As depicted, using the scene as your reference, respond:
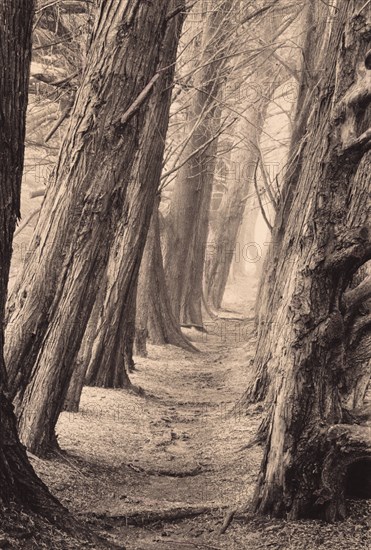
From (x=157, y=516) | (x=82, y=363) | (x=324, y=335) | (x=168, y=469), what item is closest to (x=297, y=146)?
(x=82, y=363)

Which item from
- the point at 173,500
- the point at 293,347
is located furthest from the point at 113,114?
the point at 173,500

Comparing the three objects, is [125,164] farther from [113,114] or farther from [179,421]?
[179,421]

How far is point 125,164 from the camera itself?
6.27m

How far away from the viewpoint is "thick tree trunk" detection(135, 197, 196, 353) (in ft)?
43.8

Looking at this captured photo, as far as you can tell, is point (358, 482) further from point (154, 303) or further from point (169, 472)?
point (154, 303)

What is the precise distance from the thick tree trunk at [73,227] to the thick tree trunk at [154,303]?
270 inches

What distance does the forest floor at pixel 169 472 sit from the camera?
4.51 metres

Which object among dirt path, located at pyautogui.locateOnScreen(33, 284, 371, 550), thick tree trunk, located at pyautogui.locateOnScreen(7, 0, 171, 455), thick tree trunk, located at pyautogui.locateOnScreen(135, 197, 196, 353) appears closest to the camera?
dirt path, located at pyautogui.locateOnScreen(33, 284, 371, 550)

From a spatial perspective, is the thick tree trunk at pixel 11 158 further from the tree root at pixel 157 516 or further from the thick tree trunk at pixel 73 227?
the thick tree trunk at pixel 73 227

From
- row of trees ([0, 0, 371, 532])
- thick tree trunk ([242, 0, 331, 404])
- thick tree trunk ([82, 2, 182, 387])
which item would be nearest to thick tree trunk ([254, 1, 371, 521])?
row of trees ([0, 0, 371, 532])

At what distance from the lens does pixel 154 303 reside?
1416 cm

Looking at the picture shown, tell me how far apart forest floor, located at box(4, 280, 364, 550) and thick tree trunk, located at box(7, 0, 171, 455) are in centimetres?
56

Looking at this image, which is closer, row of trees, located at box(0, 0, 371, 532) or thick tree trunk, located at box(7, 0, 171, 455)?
row of trees, located at box(0, 0, 371, 532)

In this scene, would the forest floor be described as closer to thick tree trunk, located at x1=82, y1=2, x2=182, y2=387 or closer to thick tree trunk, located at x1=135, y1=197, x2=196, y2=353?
thick tree trunk, located at x1=82, y1=2, x2=182, y2=387
